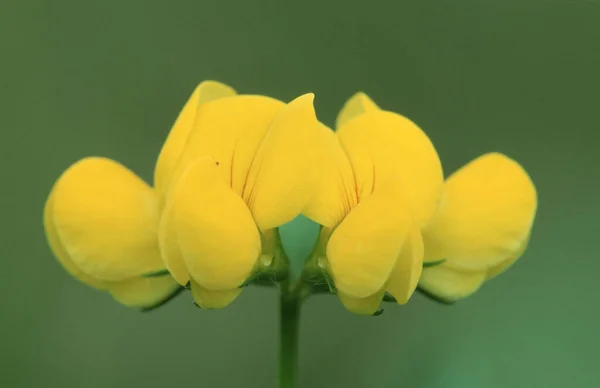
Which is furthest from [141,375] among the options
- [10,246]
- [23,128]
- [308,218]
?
[308,218]

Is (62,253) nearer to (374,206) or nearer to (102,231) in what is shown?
(102,231)

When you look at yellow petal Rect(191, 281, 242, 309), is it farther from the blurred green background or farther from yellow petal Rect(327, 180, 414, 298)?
the blurred green background

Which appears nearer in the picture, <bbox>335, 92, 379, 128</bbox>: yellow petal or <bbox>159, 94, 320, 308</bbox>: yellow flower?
<bbox>159, 94, 320, 308</bbox>: yellow flower

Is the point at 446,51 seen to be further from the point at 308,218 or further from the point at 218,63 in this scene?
the point at 308,218

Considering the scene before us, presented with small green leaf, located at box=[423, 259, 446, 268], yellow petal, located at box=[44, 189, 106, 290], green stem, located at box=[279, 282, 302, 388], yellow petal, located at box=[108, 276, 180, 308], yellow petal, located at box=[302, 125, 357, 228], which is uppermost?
yellow petal, located at box=[302, 125, 357, 228]

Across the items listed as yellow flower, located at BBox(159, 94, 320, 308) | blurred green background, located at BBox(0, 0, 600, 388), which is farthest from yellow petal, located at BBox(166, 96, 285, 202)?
blurred green background, located at BBox(0, 0, 600, 388)

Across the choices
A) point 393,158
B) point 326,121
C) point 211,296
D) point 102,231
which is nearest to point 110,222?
point 102,231
